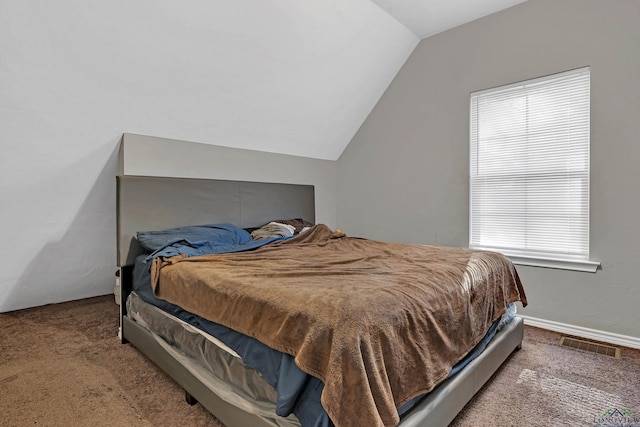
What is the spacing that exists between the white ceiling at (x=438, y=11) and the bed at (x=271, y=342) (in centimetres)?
222

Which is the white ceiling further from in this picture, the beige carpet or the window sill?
the beige carpet

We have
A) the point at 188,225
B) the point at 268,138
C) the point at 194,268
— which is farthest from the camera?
the point at 268,138

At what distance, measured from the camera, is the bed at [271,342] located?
47.3 inches

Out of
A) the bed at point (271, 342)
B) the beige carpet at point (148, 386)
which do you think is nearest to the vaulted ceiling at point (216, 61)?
the bed at point (271, 342)

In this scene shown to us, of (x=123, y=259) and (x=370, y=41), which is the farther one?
(x=370, y=41)

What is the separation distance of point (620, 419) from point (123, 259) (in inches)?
132

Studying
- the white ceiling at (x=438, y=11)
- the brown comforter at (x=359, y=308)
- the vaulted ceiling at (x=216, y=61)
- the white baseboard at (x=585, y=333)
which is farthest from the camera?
the white ceiling at (x=438, y=11)

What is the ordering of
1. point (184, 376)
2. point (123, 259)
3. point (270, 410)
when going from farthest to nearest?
point (123, 259)
point (184, 376)
point (270, 410)

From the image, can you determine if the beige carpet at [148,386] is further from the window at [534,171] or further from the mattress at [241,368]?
the window at [534,171]

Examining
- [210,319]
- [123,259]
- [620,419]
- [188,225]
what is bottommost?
[620,419]

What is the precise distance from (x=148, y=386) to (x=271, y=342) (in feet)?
3.97

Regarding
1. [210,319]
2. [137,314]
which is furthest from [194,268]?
[137,314]

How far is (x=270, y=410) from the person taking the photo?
1451mm

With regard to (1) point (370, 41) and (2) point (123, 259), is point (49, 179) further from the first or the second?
(1) point (370, 41)
